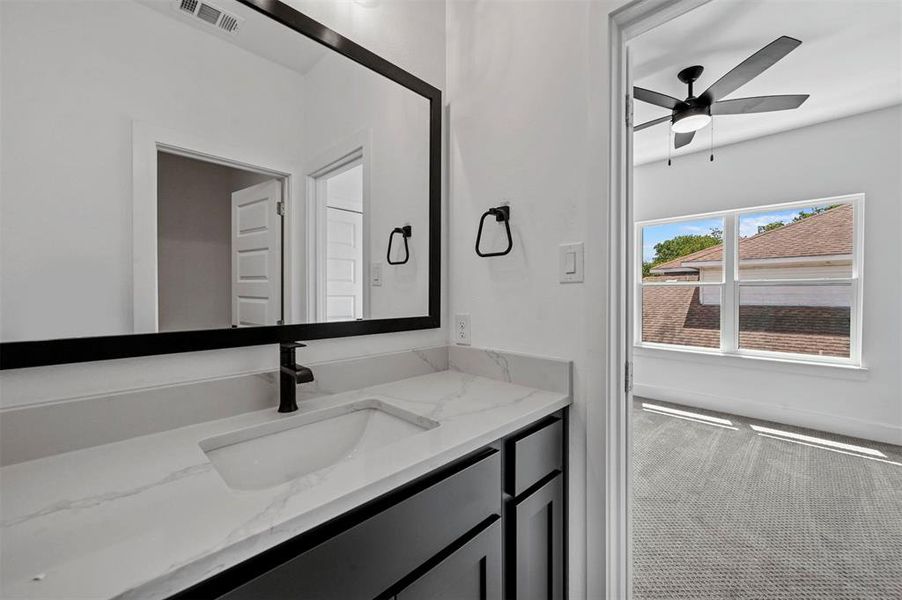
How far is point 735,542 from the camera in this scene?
5.88 feet

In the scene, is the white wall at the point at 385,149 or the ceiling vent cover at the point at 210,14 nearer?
the ceiling vent cover at the point at 210,14

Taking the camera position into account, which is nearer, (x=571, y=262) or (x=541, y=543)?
(x=541, y=543)

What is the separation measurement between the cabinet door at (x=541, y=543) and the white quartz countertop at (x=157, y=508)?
261 millimetres

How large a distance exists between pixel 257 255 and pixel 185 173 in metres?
0.25

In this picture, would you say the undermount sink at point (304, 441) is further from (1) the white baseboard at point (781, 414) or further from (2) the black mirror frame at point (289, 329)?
(1) the white baseboard at point (781, 414)

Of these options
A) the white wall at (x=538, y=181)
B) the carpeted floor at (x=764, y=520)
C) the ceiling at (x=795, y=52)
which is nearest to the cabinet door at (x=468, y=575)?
the white wall at (x=538, y=181)

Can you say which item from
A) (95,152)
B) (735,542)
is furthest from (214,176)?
(735,542)

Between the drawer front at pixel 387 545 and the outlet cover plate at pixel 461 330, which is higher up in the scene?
the outlet cover plate at pixel 461 330

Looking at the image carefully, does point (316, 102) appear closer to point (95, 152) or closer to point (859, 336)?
point (95, 152)

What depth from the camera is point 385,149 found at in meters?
1.38

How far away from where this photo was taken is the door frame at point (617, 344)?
3.66ft

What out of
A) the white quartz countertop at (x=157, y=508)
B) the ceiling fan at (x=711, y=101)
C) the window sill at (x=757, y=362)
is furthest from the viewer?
the window sill at (x=757, y=362)

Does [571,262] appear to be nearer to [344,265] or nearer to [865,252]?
[344,265]

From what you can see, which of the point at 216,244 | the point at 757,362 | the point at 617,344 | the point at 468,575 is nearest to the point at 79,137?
the point at 216,244
